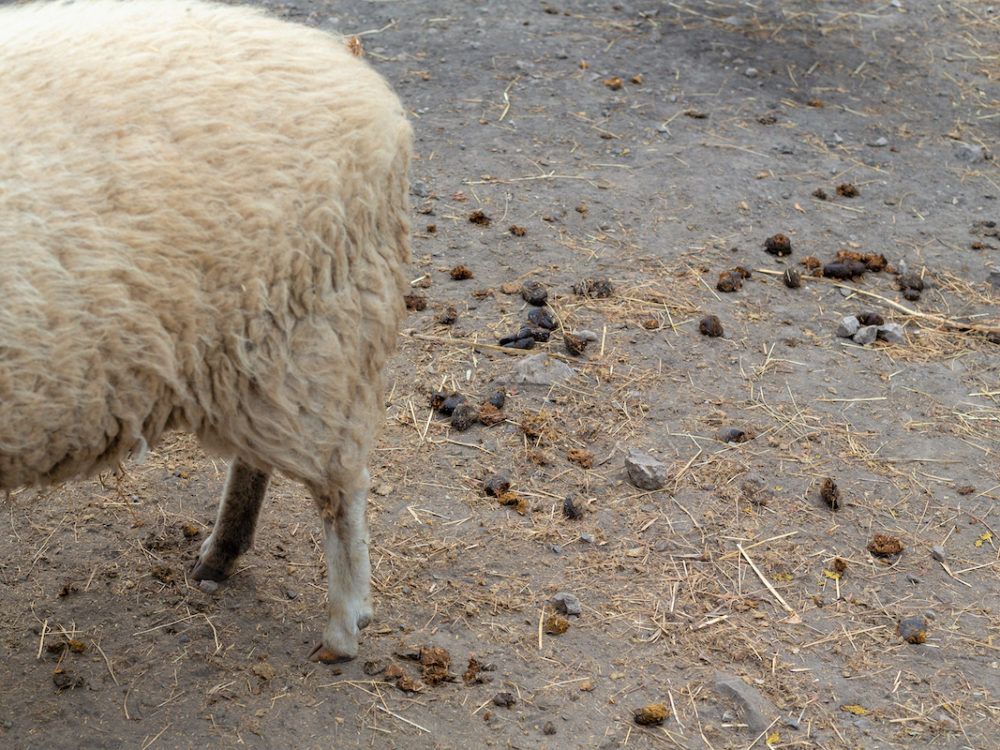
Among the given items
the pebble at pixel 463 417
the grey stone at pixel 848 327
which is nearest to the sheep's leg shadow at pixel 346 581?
the pebble at pixel 463 417

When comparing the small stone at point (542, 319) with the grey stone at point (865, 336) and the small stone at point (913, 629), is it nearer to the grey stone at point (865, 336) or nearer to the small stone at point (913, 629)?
the grey stone at point (865, 336)

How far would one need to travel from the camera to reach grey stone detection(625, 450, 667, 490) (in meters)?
3.58

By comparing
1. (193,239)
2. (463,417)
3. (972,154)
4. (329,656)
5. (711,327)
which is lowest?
(329,656)

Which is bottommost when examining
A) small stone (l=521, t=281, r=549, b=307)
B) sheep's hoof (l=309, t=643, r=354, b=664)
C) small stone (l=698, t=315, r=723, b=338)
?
sheep's hoof (l=309, t=643, r=354, b=664)

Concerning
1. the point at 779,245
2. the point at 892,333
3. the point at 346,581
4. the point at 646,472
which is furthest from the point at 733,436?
the point at 346,581

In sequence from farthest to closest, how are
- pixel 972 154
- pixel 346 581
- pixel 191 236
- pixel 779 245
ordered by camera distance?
pixel 972 154, pixel 779 245, pixel 346 581, pixel 191 236

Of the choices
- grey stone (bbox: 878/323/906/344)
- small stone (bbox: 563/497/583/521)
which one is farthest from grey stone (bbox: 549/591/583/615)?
grey stone (bbox: 878/323/906/344)

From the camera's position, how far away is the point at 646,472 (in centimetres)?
357

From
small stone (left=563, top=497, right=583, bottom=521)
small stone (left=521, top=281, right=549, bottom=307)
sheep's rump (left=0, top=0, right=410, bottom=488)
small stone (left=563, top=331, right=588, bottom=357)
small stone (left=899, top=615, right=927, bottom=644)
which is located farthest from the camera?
small stone (left=521, top=281, right=549, bottom=307)

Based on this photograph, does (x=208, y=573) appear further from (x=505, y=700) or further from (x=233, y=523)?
(x=505, y=700)

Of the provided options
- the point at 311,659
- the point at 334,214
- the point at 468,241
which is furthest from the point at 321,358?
the point at 468,241

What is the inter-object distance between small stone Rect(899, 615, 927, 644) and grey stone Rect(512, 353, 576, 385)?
162 cm

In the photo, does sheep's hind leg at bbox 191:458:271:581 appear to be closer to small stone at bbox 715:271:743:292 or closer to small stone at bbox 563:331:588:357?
small stone at bbox 563:331:588:357

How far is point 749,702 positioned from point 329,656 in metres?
1.23
